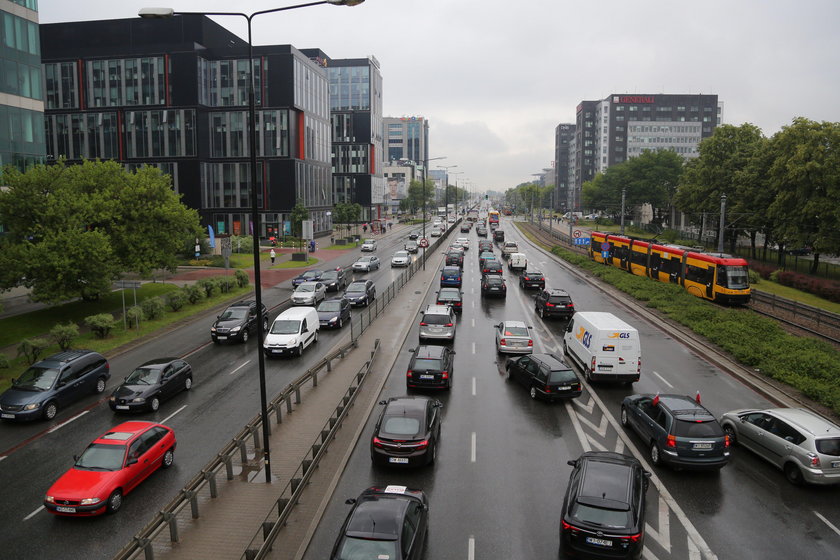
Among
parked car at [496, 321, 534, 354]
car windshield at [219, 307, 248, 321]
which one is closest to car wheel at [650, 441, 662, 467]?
parked car at [496, 321, 534, 354]

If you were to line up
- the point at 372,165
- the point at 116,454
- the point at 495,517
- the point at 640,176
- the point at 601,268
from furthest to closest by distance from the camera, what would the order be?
the point at 372,165
the point at 640,176
the point at 601,268
the point at 116,454
the point at 495,517

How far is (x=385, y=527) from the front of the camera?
395 inches

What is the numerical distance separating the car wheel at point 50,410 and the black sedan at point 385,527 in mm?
13291

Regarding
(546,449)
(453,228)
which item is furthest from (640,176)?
(546,449)

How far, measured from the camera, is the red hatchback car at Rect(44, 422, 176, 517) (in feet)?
41.1

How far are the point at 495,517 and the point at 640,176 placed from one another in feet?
366

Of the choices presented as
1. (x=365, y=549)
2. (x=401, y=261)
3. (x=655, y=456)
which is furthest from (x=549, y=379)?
(x=401, y=261)

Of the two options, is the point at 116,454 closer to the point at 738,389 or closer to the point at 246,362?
the point at 246,362

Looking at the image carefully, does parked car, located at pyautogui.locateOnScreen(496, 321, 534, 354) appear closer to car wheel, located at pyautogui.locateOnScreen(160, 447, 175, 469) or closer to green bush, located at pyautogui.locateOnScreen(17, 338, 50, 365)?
car wheel, located at pyautogui.locateOnScreen(160, 447, 175, 469)

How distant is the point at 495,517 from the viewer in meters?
12.6

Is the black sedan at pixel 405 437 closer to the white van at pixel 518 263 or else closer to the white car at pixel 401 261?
the white van at pixel 518 263

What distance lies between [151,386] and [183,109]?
71883 mm

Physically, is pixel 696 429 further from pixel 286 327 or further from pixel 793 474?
pixel 286 327

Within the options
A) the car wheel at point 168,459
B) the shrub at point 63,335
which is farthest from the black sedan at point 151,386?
the shrub at point 63,335
